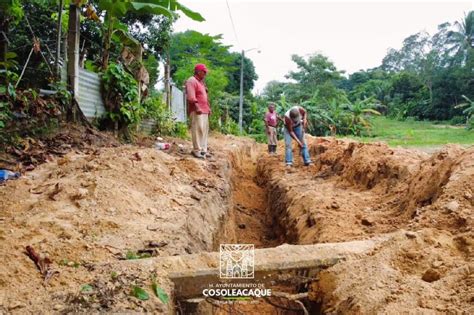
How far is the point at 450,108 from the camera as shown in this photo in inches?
1267

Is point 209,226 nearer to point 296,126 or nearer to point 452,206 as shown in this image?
point 452,206

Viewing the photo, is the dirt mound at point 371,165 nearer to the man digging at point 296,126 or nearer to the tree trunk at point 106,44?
the man digging at point 296,126

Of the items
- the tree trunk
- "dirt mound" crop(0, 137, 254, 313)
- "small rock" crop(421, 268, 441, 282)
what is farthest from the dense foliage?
"small rock" crop(421, 268, 441, 282)

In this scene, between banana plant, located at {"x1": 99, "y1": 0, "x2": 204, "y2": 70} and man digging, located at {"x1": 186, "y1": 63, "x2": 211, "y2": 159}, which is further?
banana plant, located at {"x1": 99, "y1": 0, "x2": 204, "y2": 70}

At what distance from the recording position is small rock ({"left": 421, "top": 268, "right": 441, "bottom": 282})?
2.34 meters

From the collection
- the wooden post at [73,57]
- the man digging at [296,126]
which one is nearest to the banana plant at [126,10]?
the wooden post at [73,57]

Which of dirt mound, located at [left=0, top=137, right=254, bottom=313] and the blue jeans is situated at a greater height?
the blue jeans

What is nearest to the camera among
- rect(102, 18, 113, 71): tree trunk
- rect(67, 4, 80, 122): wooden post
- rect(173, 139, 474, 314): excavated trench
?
rect(173, 139, 474, 314): excavated trench

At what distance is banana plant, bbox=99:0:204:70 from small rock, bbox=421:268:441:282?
253 inches

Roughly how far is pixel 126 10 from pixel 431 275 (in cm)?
710

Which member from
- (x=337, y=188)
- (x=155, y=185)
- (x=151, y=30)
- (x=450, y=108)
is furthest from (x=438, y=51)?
(x=155, y=185)

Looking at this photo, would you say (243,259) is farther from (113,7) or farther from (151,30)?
(151,30)

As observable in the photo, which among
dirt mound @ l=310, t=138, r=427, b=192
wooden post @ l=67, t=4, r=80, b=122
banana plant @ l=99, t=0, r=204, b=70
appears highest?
banana plant @ l=99, t=0, r=204, b=70

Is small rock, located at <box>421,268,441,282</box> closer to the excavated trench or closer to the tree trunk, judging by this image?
the excavated trench
